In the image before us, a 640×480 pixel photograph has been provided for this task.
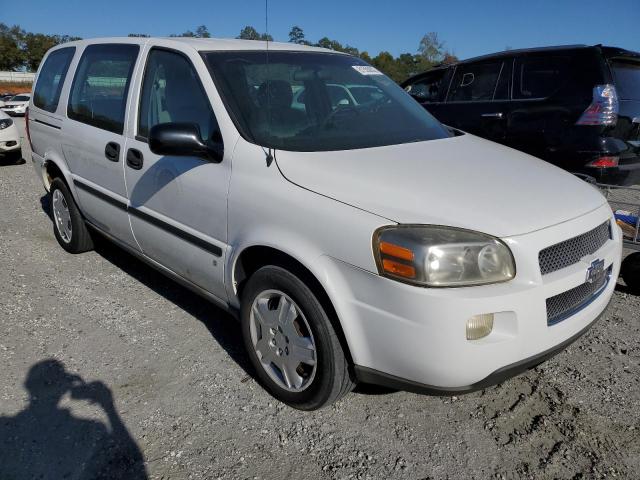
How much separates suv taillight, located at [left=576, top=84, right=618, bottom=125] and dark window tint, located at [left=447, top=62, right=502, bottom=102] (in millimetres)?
1350

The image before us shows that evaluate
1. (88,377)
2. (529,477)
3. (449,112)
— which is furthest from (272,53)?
(449,112)

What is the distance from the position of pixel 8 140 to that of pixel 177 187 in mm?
8452

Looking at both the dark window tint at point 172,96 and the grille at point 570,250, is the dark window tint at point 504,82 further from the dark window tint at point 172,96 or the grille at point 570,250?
the dark window tint at point 172,96

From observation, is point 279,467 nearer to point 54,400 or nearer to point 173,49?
point 54,400

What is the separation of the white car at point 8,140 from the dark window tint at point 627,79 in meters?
9.66

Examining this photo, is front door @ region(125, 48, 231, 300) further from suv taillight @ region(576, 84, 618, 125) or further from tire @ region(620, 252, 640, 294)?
suv taillight @ region(576, 84, 618, 125)

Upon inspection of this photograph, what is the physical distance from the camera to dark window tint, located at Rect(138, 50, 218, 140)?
9.75ft

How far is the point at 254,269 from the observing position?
2.77 meters

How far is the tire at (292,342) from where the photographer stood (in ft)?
7.71

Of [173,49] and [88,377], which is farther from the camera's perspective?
[173,49]

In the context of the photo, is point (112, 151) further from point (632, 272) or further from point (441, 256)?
point (632, 272)

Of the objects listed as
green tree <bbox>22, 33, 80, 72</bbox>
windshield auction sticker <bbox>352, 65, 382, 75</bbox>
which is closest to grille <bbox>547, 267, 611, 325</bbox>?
windshield auction sticker <bbox>352, 65, 382, 75</bbox>

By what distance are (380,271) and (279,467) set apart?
965 mm

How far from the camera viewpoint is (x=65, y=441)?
241 cm
